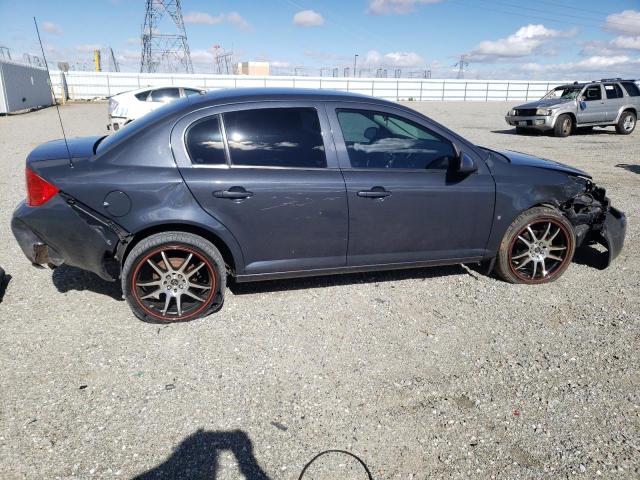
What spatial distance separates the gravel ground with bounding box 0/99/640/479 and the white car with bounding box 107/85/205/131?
1141 cm

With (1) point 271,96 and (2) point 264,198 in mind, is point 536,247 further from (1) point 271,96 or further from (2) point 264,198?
(1) point 271,96

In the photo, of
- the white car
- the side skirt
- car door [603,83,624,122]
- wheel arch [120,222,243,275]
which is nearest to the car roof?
wheel arch [120,222,243,275]

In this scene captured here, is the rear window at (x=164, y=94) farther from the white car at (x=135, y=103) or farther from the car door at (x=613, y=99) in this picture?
the car door at (x=613, y=99)

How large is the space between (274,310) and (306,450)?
62.2 inches

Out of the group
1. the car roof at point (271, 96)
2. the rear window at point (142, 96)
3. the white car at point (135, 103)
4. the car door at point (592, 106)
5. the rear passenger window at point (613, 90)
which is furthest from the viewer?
the rear passenger window at point (613, 90)

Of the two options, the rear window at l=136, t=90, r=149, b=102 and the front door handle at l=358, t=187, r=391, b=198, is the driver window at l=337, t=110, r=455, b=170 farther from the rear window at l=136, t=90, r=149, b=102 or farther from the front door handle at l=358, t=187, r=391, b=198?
the rear window at l=136, t=90, r=149, b=102

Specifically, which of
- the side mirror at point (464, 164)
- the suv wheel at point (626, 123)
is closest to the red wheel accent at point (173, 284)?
the side mirror at point (464, 164)

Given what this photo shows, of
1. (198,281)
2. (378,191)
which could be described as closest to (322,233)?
(378,191)

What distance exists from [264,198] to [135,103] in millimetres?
13313

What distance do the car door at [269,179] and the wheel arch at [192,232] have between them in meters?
0.08

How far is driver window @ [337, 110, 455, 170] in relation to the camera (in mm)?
3881

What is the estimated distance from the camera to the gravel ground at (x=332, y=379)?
242 cm

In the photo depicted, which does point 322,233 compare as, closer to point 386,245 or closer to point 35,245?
point 386,245

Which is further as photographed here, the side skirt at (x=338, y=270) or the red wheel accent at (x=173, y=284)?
the side skirt at (x=338, y=270)
